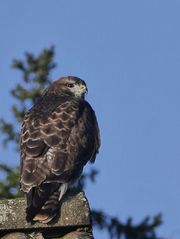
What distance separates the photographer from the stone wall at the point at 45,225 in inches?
280

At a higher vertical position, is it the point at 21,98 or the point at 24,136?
the point at 21,98

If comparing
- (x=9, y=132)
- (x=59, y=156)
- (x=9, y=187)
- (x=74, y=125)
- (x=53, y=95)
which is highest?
(x=9, y=132)

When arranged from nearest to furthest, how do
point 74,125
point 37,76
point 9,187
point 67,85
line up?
1. point 74,125
2. point 67,85
3. point 9,187
4. point 37,76

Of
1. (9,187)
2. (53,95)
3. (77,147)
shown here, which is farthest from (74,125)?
(9,187)

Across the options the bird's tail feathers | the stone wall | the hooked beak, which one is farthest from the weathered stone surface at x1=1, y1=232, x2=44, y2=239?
the hooked beak

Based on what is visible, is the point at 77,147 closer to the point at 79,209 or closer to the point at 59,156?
the point at 59,156

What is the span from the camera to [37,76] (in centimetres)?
1744

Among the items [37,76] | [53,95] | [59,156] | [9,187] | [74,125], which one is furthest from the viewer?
[37,76]

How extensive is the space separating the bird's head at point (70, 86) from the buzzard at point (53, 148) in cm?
93

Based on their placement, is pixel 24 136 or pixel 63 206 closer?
pixel 63 206

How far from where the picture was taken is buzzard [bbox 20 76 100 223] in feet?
25.9

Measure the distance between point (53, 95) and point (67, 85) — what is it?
0.97 m

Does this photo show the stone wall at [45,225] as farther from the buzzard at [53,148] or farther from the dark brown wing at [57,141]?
the dark brown wing at [57,141]

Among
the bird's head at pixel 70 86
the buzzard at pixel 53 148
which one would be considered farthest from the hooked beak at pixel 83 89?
the buzzard at pixel 53 148
